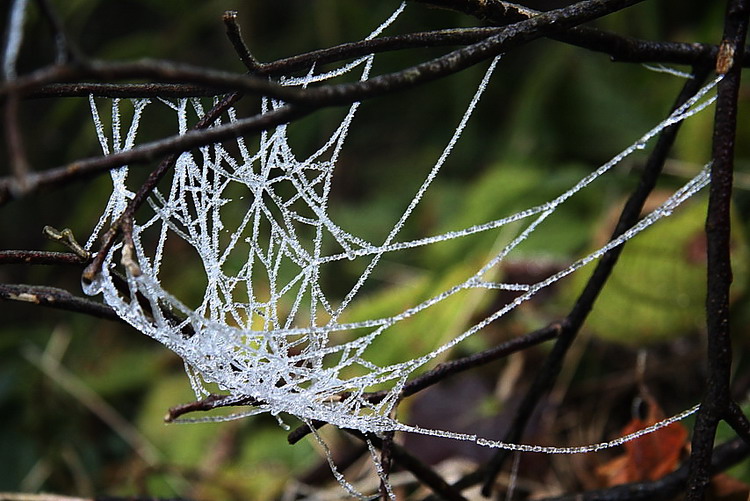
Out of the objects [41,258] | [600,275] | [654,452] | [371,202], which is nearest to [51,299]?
[41,258]

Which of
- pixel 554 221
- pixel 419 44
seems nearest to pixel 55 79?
pixel 419 44

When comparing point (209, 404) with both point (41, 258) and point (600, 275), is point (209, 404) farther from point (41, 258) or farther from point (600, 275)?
point (600, 275)

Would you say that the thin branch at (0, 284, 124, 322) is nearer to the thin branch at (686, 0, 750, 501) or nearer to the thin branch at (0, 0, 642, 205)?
the thin branch at (0, 0, 642, 205)

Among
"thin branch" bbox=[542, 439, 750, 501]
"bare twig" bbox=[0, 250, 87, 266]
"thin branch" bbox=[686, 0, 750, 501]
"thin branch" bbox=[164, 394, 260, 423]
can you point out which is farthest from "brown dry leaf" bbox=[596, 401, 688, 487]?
"bare twig" bbox=[0, 250, 87, 266]

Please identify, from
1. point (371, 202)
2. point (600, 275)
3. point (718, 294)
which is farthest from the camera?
point (371, 202)

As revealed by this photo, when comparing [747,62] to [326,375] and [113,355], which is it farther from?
[113,355]

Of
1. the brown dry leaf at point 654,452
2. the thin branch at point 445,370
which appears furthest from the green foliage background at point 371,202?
the thin branch at point 445,370
